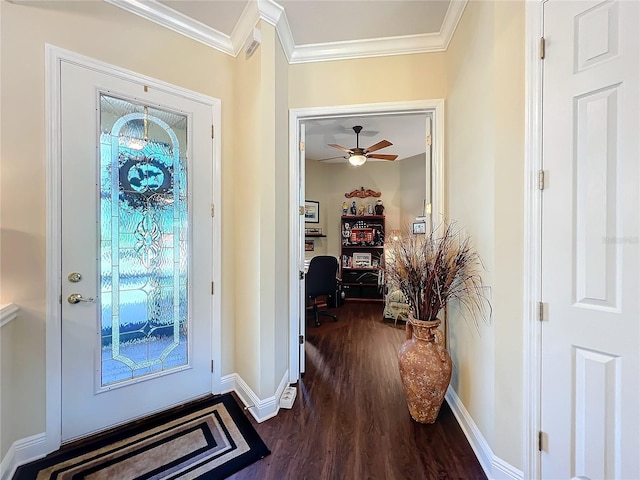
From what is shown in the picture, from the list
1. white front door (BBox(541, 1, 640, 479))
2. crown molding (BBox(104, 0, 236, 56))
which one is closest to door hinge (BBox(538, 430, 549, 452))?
white front door (BBox(541, 1, 640, 479))

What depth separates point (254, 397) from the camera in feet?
6.09

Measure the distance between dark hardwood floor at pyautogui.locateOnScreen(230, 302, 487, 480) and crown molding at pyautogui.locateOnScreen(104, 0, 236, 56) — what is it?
9.24ft

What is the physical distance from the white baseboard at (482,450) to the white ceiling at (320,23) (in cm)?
262

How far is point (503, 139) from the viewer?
1.32m

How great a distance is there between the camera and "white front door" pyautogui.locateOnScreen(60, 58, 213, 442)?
1.57 meters

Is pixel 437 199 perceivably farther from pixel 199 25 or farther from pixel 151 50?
pixel 151 50

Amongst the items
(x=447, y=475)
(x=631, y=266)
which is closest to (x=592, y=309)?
(x=631, y=266)

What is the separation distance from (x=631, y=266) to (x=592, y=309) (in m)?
0.21

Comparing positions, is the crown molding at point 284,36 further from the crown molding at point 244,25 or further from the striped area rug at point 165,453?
the striped area rug at point 165,453

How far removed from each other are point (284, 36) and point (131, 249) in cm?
189

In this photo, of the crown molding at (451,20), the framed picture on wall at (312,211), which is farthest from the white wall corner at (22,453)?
the framed picture on wall at (312,211)

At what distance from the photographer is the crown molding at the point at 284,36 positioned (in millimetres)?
1736

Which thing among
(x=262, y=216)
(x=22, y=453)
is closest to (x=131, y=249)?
(x=262, y=216)

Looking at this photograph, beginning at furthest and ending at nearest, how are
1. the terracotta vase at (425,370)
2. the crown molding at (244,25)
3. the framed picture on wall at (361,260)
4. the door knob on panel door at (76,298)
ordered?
the framed picture on wall at (361,260) → the crown molding at (244,25) → the terracotta vase at (425,370) → the door knob on panel door at (76,298)
